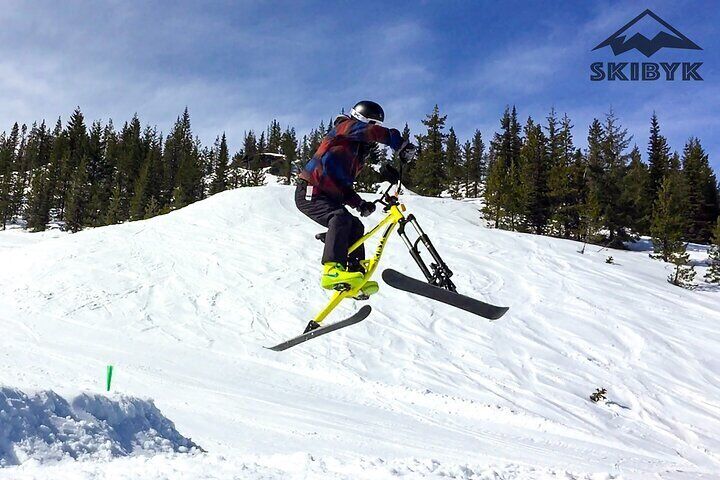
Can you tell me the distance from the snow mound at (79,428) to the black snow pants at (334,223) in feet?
9.97

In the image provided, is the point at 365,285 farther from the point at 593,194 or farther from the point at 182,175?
the point at 182,175

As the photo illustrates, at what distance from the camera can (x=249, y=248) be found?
23.0m

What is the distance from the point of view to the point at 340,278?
20.6ft

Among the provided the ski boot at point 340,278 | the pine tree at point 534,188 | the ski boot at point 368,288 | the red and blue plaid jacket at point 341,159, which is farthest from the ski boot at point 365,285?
the pine tree at point 534,188

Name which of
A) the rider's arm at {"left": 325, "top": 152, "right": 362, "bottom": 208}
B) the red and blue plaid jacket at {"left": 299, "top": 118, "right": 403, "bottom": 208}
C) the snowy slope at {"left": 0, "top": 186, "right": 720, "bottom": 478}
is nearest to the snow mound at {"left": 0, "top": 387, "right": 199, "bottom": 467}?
the snowy slope at {"left": 0, "top": 186, "right": 720, "bottom": 478}

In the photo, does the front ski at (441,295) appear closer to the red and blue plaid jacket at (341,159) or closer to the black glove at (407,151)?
the red and blue plaid jacket at (341,159)

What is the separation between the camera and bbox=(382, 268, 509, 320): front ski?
20.4 ft

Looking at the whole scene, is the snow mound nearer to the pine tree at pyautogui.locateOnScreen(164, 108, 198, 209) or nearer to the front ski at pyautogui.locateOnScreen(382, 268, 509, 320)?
the front ski at pyautogui.locateOnScreen(382, 268, 509, 320)

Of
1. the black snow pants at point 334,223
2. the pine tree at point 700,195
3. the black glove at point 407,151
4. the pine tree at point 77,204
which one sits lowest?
the black snow pants at point 334,223

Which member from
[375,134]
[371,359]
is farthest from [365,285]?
[371,359]

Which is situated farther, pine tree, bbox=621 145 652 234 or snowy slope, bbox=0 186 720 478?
pine tree, bbox=621 145 652 234

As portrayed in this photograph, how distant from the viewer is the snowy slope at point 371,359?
8.43 m

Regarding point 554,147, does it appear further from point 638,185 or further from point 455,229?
point 455,229

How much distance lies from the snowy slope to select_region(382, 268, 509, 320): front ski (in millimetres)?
1903
